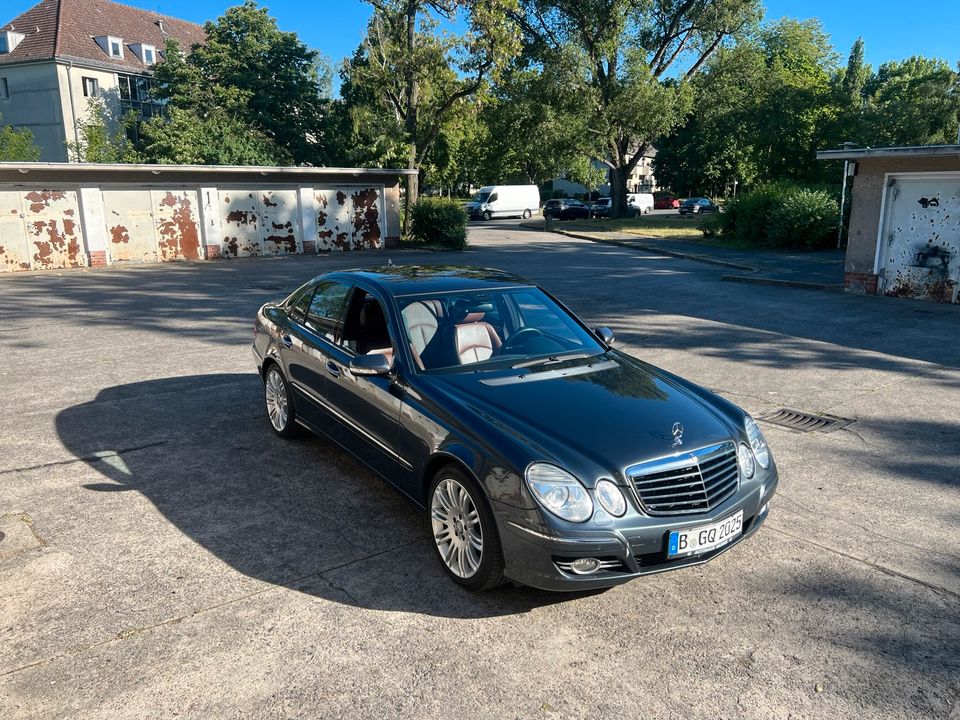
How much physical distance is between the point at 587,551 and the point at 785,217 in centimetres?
2470

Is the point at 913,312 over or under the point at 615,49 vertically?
under

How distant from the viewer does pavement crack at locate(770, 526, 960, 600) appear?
3.98 m

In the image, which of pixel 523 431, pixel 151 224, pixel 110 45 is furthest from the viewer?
pixel 110 45

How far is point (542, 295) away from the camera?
18.1 feet

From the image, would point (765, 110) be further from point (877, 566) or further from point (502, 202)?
point (877, 566)

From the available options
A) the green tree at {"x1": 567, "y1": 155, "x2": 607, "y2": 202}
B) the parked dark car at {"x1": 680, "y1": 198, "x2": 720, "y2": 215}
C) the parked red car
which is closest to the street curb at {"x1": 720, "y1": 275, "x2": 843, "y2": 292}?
the parked dark car at {"x1": 680, "y1": 198, "x2": 720, "y2": 215}

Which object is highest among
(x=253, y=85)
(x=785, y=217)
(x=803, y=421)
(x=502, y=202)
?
(x=253, y=85)

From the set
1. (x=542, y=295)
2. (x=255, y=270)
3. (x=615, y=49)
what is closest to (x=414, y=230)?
(x=255, y=270)

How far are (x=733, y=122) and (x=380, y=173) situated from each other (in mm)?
22226

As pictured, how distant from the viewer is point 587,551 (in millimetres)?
3465

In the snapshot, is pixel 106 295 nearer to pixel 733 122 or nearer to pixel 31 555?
pixel 31 555

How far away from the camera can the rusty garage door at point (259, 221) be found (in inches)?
945

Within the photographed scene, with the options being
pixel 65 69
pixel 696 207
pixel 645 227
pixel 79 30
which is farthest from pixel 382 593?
pixel 79 30

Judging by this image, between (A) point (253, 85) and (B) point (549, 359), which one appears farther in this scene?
(A) point (253, 85)
